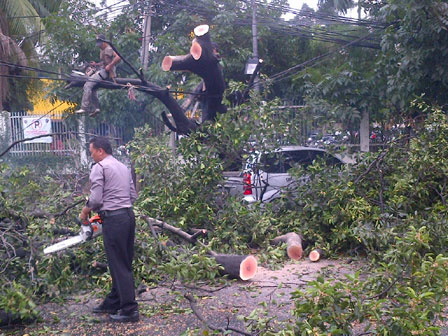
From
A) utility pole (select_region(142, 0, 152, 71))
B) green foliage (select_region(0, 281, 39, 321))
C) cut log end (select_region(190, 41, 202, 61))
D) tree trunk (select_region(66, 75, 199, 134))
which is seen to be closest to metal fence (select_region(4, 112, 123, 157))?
utility pole (select_region(142, 0, 152, 71))

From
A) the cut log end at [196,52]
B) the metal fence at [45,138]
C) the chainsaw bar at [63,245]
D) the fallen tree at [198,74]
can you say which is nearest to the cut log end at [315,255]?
the fallen tree at [198,74]

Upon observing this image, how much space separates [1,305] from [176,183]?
3991 mm

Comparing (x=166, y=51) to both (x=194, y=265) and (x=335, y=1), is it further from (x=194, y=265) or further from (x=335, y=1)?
(x=335, y=1)

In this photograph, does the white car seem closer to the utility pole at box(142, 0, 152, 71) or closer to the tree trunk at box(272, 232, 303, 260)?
the tree trunk at box(272, 232, 303, 260)

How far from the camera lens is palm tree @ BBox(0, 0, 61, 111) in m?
16.2

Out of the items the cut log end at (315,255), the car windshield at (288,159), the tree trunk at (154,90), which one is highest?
the tree trunk at (154,90)

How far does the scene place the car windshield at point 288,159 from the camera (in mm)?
8641

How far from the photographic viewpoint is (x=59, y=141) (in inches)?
495

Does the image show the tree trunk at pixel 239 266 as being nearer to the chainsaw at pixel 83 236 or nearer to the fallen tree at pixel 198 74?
the chainsaw at pixel 83 236

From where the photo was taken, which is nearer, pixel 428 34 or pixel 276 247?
pixel 276 247

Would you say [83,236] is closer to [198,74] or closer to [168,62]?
→ [168,62]

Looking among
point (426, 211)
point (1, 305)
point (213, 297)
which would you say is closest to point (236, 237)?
point (213, 297)

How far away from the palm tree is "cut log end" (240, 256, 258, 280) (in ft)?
41.1

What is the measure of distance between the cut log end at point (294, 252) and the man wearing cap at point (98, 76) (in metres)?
3.76
